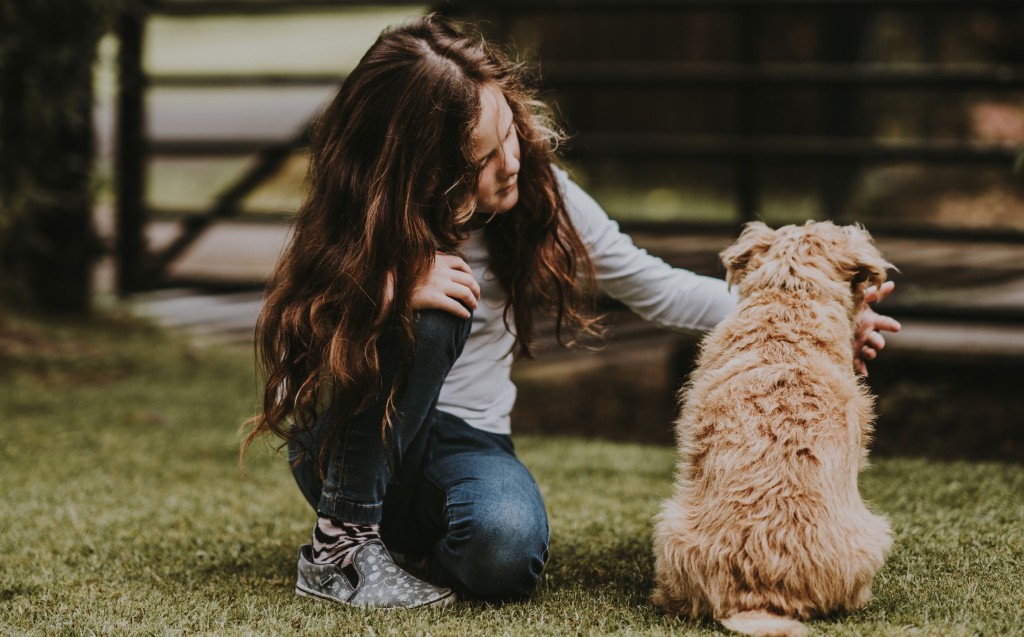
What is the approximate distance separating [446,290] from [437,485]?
1.61 feet

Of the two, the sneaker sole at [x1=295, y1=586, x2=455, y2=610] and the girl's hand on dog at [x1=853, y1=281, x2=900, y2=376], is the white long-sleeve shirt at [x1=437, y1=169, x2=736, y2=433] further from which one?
the sneaker sole at [x1=295, y1=586, x2=455, y2=610]

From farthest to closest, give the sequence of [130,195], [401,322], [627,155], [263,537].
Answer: [130,195] → [627,155] → [263,537] → [401,322]

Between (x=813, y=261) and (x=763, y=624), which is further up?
(x=813, y=261)

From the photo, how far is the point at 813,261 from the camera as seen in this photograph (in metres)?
2.32

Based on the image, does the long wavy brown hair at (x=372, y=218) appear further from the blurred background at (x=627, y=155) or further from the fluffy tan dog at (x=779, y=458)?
the fluffy tan dog at (x=779, y=458)

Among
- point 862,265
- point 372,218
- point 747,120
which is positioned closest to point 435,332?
point 372,218

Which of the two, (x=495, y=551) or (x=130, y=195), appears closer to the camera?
(x=495, y=551)

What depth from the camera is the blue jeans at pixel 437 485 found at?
91.2 inches

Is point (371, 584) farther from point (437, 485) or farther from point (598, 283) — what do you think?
point (598, 283)

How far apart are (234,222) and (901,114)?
6.29 meters

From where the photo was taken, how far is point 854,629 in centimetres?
205

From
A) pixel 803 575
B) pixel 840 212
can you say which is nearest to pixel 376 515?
pixel 803 575

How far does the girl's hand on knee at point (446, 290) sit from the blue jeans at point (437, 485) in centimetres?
3

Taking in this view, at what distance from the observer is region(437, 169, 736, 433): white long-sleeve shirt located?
267 centimetres
